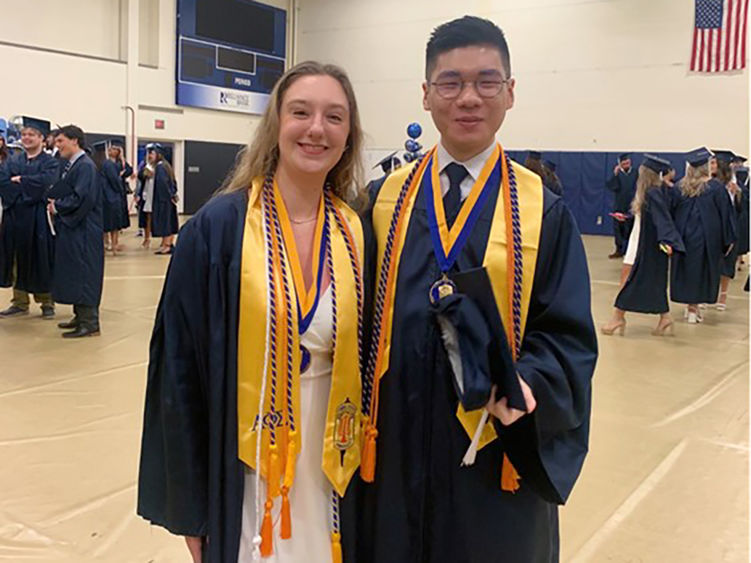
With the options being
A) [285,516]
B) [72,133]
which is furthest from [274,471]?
[72,133]

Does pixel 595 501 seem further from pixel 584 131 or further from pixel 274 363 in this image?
pixel 584 131

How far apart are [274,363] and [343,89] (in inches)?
25.2

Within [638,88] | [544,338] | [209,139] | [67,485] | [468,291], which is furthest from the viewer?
[209,139]

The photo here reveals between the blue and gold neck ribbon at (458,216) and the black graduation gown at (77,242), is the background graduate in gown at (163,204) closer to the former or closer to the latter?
the black graduation gown at (77,242)

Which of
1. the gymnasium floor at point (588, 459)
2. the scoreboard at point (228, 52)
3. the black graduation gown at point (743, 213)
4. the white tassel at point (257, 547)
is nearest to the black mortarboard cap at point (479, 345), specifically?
the white tassel at point (257, 547)

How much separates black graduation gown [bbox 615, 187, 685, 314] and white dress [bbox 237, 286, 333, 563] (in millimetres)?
5615

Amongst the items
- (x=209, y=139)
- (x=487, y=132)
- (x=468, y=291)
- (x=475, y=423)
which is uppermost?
(x=209, y=139)

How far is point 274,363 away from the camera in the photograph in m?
1.53

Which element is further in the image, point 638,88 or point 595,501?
point 638,88

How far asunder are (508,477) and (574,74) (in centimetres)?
1650

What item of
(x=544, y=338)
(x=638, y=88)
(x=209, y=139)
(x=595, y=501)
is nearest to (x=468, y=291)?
(x=544, y=338)

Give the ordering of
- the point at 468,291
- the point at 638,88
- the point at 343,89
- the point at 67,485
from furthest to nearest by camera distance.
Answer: the point at 638,88 → the point at 67,485 → the point at 343,89 → the point at 468,291

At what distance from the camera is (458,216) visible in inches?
62.4

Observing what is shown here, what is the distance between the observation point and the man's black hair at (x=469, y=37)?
156 cm
